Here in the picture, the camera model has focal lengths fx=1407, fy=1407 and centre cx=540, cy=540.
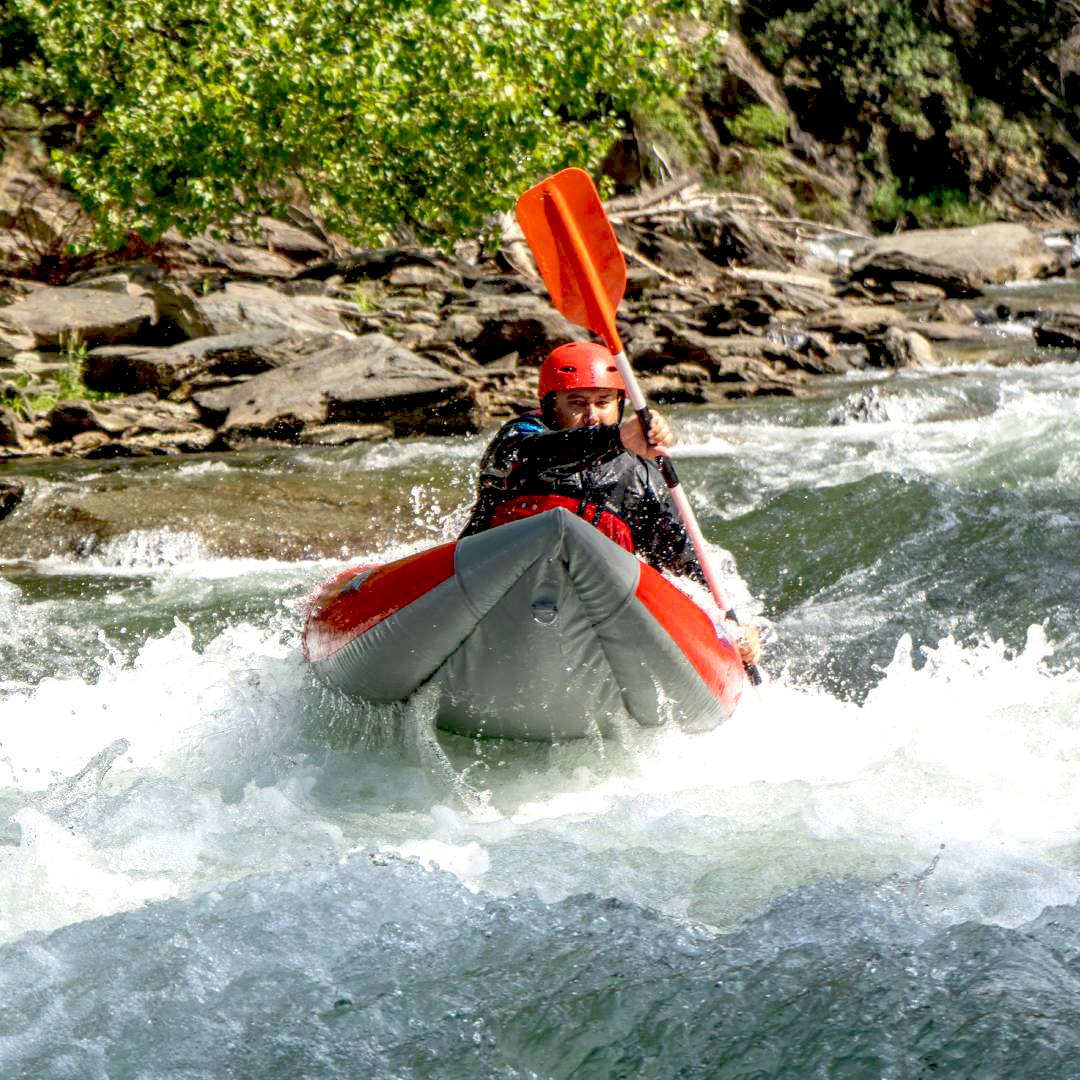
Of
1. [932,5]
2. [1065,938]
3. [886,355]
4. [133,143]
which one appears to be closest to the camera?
[1065,938]

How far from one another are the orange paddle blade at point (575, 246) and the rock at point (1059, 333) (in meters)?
8.98

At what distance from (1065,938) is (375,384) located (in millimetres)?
7220

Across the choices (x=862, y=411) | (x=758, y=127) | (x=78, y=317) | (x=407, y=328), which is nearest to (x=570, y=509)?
(x=862, y=411)

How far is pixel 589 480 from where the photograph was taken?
4184 mm

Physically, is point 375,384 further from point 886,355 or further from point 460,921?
point 460,921

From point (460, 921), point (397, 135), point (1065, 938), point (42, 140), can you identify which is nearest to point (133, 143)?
point (397, 135)

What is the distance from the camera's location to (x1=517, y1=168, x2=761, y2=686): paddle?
192 inches

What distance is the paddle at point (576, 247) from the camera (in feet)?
16.0

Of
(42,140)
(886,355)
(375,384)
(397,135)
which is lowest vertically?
(886,355)

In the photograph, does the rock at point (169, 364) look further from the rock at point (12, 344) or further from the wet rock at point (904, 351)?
the wet rock at point (904, 351)

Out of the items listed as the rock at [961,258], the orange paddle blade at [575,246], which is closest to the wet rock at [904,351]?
the rock at [961,258]

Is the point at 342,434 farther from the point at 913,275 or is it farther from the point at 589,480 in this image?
the point at 913,275

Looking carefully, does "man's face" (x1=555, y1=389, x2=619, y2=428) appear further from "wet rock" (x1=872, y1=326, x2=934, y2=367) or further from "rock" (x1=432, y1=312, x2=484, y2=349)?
"wet rock" (x1=872, y1=326, x2=934, y2=367)

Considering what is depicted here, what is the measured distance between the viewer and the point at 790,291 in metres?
14.0
